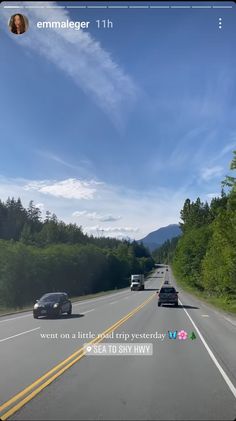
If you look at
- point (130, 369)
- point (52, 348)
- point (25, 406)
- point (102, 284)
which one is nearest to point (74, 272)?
point (102, 284)

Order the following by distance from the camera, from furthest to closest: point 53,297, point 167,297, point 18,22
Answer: point 167,297 < point 53,297 < point 18,22

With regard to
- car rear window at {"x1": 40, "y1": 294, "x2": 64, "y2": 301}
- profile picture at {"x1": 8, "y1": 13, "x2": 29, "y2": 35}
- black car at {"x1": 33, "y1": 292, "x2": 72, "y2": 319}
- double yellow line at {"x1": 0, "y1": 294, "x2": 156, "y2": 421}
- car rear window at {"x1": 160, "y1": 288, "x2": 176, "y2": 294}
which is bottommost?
double yellow line at {"x1": 0, "y1": 294, "x2": 156, "y2": 421}

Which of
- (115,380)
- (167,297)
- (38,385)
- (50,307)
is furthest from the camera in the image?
(167,297)

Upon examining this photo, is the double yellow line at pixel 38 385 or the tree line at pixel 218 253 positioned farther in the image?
the tree line at pixel 218 253

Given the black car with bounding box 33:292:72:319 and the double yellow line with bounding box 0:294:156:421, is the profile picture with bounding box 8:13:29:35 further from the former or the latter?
the black car with bounding box 33:292:72:319

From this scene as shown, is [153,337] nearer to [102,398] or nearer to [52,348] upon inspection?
[52,348]

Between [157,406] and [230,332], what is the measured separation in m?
12.8

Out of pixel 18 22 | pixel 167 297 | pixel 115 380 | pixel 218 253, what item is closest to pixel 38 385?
pixel 115 380

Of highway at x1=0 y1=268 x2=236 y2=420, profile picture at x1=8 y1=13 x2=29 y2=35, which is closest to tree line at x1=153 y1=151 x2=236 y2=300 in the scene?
highway at x1=0 y1=268 x2=236 y2=420

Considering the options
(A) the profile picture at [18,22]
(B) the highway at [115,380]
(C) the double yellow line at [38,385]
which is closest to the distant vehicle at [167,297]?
(B) the highway at [115,380]

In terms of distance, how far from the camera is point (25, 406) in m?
7.91

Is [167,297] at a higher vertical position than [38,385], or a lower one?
higher

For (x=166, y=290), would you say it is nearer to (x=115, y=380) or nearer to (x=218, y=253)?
(x=218, y=253)

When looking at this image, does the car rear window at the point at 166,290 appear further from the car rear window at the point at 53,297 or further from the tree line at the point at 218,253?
the car rear window at the point at 53,297
